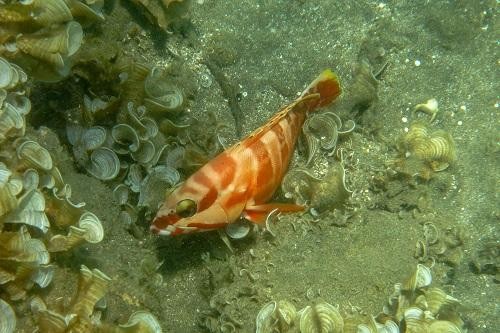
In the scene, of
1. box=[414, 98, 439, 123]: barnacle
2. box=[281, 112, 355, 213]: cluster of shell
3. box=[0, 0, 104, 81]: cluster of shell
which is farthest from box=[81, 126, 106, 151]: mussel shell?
box=[414, 98, 439, 123]: barnacle

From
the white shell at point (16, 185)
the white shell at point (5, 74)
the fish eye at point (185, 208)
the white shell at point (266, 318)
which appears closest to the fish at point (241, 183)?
the fish eye at point (185, 208)

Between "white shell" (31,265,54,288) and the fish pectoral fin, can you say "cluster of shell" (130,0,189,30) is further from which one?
"white shell" (31,265,54,288)

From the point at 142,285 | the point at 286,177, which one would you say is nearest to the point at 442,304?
the point at 286,177

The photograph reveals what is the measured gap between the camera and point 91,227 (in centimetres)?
290

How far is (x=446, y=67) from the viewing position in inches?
204

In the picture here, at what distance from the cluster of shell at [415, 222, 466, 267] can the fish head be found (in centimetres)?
205

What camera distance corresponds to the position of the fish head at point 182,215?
328cm

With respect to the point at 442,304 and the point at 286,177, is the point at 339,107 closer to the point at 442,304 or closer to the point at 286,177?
the point at 286,177

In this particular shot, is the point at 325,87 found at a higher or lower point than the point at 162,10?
lower

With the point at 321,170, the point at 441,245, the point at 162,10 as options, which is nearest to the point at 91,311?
the point at 321,170

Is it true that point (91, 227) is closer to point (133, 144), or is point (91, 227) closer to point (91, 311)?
point (91, 311)

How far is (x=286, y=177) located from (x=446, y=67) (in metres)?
2.66

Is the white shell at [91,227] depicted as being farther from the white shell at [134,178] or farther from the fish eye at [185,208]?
the white shell at [134,178]

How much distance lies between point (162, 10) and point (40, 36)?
1479 mm
